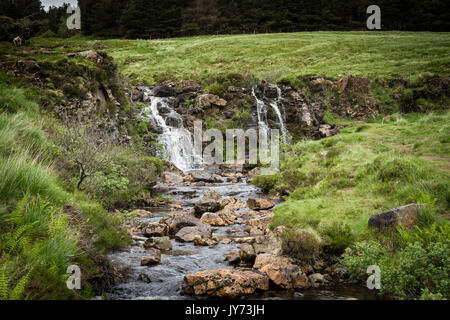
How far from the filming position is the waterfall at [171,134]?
2736 cm

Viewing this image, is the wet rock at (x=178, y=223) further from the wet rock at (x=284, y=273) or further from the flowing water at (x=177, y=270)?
the wet rock at (x=284, y=273)

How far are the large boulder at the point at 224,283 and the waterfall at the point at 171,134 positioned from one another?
1954 centimetres

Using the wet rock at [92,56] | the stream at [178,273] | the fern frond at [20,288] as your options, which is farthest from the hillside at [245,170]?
the stream at [178,273]

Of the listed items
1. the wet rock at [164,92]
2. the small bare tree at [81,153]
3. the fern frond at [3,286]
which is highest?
the wet rock at [164,92]

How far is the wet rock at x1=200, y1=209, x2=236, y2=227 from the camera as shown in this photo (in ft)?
40.3

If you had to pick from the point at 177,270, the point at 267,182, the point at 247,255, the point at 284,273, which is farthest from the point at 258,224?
the point at 267,182

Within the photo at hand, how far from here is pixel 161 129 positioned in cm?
2911

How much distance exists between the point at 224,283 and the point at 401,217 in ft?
15.7

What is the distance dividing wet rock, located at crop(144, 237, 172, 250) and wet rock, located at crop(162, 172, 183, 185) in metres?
11.1

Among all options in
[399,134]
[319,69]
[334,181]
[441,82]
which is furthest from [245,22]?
[334,181]

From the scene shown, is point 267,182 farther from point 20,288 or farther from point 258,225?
point 20,288

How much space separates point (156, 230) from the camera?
10.9m

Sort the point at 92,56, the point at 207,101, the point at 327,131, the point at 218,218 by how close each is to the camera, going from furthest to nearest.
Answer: the point at 207,101 < the point at 327,131 < the point at 92,56 < the point at 218,218

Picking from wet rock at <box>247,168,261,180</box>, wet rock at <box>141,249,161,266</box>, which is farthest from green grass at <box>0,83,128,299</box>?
wet rock at <box>247,168,261,180</box>
